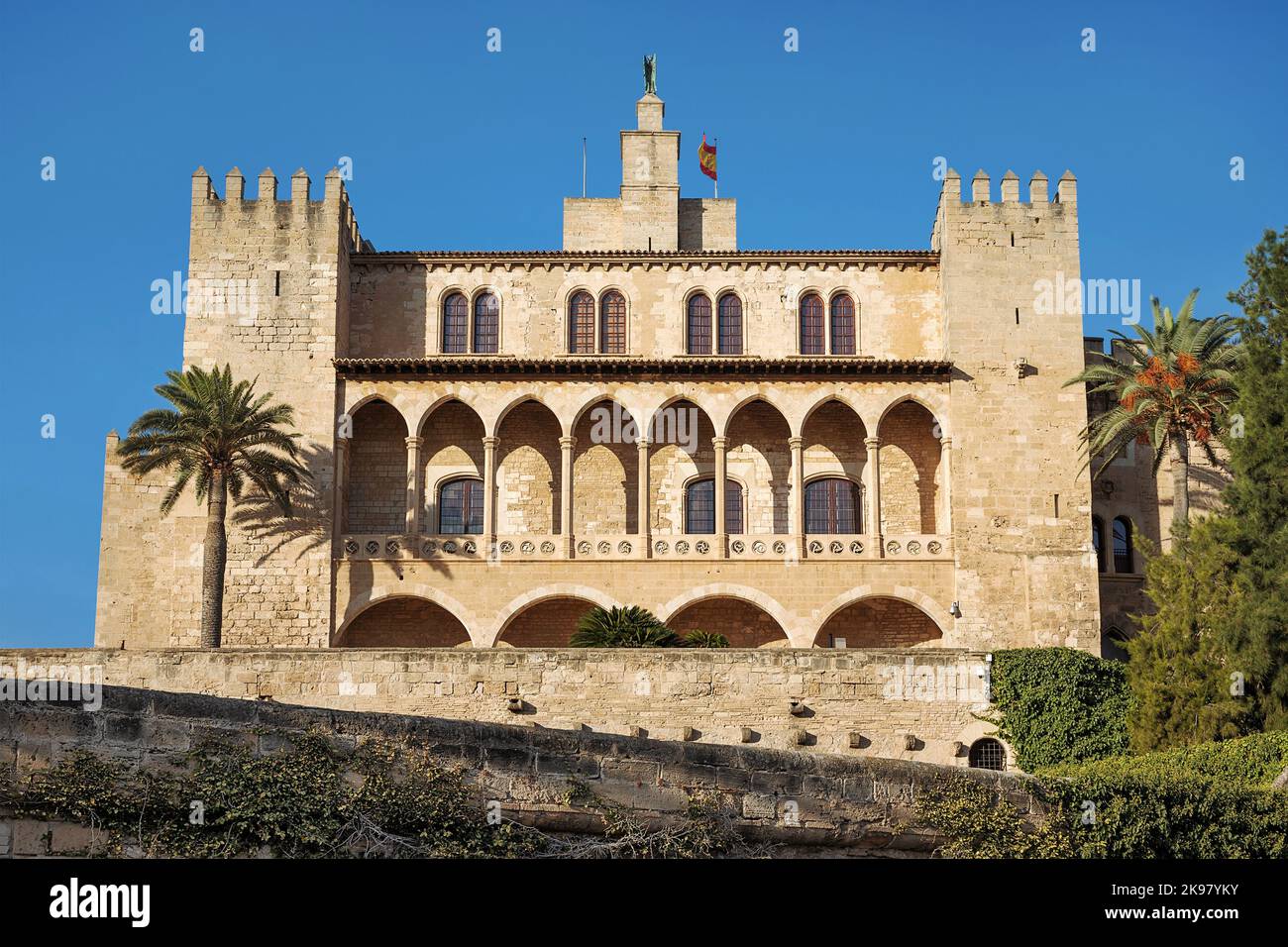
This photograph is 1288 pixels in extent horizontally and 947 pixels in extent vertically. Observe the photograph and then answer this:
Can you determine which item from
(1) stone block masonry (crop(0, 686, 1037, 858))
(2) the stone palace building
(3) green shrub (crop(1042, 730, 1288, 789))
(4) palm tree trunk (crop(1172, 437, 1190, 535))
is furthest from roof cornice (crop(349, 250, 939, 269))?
(1) stone block masonry (crop(0, 686, 1037, 858))

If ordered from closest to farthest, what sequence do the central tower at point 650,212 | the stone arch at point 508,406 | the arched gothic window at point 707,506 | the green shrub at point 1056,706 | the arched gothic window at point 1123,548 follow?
the green shrub at point 1056,706
the stone arch at point 508,406
the arched gothic window at point 707,506
the arched gothic window at point 1123,548
the central tower at point 650,212

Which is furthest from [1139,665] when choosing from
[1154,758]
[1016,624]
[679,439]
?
[679,439]

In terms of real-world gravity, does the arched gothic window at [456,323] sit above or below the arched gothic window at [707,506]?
above

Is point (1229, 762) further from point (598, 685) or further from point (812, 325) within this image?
point (812, 325)

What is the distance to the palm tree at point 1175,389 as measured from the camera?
3419cm

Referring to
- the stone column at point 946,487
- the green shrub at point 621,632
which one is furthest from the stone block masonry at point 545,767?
the stone column at point 946,487

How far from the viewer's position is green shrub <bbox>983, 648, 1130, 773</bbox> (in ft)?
92.7

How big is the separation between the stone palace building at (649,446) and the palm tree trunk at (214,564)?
1379 mm

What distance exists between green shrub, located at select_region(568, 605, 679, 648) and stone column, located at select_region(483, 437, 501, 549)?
5613 mm

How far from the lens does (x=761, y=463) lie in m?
37.6

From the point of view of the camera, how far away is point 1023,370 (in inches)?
1404

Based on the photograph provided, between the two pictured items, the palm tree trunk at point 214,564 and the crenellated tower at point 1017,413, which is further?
the crenellated tower at point 1017,413

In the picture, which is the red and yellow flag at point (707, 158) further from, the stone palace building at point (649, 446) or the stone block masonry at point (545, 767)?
the stone block masonry at point (545, 767)

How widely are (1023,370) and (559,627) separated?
12.8 metres
